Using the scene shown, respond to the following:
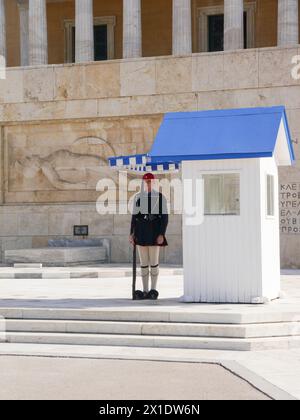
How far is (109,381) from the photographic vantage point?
33.2ft

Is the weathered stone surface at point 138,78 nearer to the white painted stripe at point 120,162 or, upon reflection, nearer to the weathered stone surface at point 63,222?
the weathered stone surface at point 63,222

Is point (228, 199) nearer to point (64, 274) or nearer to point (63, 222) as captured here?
point (64, 274)

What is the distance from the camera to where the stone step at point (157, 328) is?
1311cm

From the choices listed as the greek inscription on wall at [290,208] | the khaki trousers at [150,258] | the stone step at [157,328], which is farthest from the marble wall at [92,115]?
the stone step at [157,328]

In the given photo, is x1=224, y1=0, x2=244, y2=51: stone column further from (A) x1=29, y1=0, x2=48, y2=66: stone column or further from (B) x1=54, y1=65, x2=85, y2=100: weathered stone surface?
(A) x1=29, y1=0, x2=48, y2=66: stone column

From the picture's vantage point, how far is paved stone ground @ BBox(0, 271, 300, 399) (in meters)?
10.8

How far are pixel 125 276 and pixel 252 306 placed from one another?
9.86 m

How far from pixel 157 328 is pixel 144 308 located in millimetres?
1068

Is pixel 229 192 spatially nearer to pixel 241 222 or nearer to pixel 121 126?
pixel 241 222

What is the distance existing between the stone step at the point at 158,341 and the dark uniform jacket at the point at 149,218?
9.12ft

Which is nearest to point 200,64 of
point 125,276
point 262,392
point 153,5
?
point 125,276

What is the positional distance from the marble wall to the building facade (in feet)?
0.13

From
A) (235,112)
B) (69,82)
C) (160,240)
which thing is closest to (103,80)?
(69,82)

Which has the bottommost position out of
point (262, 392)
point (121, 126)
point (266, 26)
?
point (262, 392)
